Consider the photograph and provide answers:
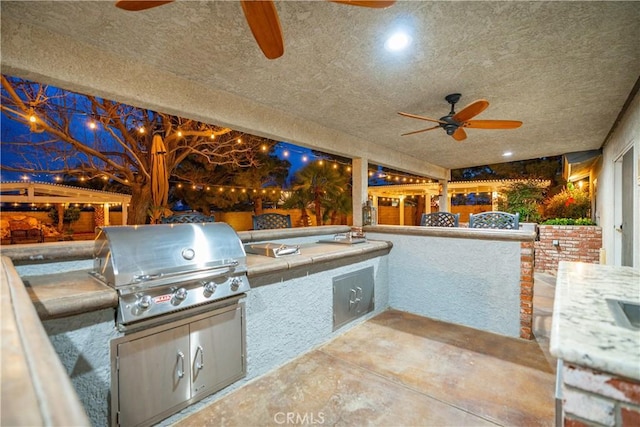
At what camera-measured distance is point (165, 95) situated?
255cm

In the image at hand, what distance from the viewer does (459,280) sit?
333 centimetres

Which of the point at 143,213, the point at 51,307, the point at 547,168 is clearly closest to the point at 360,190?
the point at 51,307

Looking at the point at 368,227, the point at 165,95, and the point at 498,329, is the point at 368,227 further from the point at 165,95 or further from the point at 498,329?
the point at 165,95

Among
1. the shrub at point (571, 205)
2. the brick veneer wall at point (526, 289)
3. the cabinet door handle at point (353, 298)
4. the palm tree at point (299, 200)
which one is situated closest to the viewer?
the brick veneer wall at point (526, 289)

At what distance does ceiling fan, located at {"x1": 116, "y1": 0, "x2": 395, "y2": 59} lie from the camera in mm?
1423

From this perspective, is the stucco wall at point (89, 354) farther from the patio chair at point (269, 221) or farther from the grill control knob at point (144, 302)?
the patio chair at point (269, 221)

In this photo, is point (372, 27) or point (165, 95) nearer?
point (372, 27)

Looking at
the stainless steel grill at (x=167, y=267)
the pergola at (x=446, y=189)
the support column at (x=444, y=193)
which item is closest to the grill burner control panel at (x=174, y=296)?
the stainless steel grill at (x=167, y=267)

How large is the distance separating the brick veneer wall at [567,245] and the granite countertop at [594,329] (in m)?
5.61

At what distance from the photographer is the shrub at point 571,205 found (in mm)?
6680

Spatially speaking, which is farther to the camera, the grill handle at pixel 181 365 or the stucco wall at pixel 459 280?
the stucco wall at pixel 459 280

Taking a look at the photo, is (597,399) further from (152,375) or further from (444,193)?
(444,193)

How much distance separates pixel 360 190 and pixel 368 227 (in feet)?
2.20

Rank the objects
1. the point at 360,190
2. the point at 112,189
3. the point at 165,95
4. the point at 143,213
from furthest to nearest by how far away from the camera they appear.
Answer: the point at 112,189, the point at 143,213, the point at 360,190, the point at 165,95
